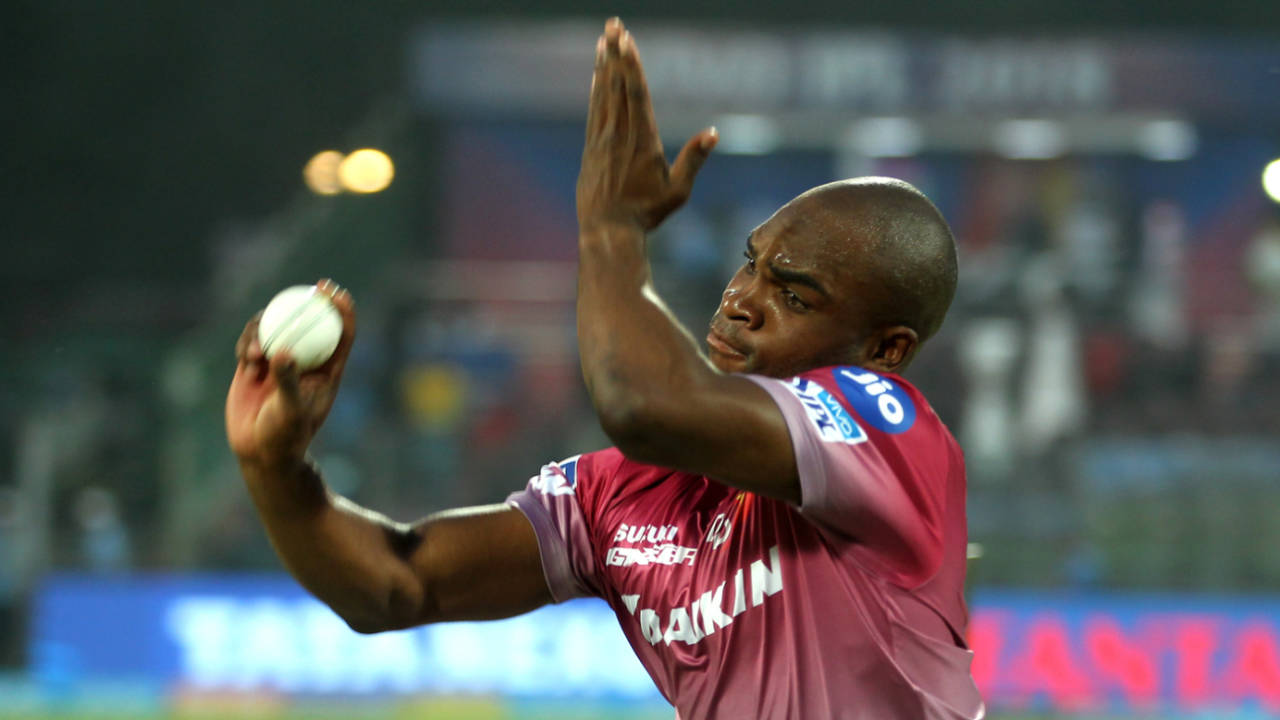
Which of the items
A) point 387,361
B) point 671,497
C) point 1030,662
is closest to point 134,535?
point 387,361

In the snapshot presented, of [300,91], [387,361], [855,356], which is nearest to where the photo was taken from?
[855,356]

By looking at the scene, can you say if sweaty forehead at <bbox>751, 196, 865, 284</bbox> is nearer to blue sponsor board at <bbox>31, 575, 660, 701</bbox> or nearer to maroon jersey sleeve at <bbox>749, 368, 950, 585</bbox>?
maroon jersey sleeve at <bbox>749, 368, 950, 585</bbox>

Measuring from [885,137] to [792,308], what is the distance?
42.7 feet

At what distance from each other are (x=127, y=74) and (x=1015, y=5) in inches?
398

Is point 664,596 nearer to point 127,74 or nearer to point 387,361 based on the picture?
point 387,361

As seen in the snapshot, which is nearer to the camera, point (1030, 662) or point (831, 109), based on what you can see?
point (1030, 662)

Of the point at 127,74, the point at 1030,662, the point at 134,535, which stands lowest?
the point at 1030,662


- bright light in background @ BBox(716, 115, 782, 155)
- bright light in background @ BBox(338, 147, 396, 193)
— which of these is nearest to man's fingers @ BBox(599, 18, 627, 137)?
bright light in background @ BBox(338, 147, 396, 193)

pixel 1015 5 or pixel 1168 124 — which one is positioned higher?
pixel 1015 5

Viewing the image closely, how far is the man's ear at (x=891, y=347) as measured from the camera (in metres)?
2.26

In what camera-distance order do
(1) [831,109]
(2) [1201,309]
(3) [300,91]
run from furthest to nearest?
(3) [300,91] < (1) [831,109] < (2) [1201,309]

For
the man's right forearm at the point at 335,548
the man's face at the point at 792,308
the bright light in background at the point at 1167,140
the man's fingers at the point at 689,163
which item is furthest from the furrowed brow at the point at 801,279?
the bright light in background at the point at 1167,140

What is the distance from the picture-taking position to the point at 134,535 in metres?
11.0

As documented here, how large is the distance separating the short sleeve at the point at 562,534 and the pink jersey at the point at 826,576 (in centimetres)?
15
